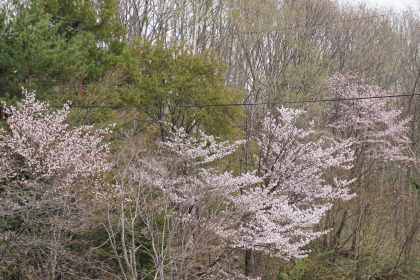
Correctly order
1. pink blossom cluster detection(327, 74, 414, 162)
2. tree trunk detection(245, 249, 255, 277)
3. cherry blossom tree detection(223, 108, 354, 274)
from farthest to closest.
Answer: pink blossom cluster detection(327, 74, 414, 162), tree trunk detection(245, 249, 255, 277), cherry blossom tree detection(223, 108, 354, 274)

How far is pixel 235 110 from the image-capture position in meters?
14.4

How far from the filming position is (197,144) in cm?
1297

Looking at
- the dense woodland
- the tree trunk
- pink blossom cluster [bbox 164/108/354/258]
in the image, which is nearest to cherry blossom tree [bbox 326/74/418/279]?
the dense woodland

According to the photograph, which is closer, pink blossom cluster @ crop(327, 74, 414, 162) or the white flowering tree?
the white flowering tree

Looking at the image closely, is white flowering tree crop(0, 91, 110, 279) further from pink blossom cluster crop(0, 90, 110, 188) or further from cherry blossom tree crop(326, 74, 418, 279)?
cherry blossom tree crop(326, 74, 418, 279)

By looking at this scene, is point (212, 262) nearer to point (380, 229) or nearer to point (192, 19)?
point (380, 229)

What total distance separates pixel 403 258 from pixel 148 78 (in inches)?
407

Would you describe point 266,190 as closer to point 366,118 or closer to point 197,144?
point 197,144

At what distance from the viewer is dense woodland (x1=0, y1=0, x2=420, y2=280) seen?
9.55 meters

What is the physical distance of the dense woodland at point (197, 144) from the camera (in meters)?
9.55

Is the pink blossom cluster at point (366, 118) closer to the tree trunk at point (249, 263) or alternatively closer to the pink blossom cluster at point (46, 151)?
the tree trunk at point (249, 263)

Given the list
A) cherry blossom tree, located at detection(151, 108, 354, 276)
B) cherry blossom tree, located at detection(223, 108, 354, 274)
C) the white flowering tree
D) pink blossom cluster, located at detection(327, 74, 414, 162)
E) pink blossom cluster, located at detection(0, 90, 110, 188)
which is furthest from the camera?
pink blossom cluster, located at detection(327, 74, 414, 162)

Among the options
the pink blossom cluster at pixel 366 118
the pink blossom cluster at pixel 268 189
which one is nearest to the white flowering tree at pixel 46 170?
the pink blossom cluster at pixel 268 189

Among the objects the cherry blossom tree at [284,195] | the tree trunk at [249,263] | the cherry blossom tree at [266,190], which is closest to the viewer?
the cherry blossom tree at [266,190]
